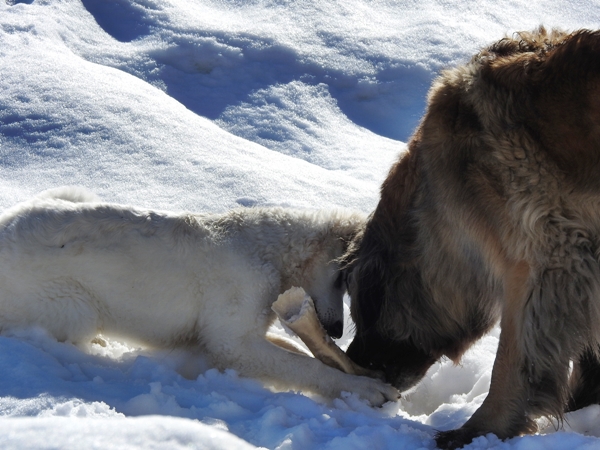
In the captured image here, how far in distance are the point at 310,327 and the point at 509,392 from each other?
92 centimetres

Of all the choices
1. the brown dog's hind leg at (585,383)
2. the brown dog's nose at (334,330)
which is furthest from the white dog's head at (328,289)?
the brown dog's hind leg at (585,383)

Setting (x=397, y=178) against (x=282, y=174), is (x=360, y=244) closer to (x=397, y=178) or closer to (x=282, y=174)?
(x=397, y=178)

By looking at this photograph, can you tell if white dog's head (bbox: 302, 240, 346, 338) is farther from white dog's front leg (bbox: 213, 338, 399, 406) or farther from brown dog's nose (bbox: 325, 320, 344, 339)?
white dog's front leg (bbox: 213, 338, 399, 406)

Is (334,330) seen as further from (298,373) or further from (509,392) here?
(509,392)

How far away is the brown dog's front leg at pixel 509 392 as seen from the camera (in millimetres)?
2680

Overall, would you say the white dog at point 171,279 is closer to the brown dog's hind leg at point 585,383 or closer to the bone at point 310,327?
the bone at point 310,327

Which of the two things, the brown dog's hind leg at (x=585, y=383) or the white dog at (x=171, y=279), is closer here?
the brown dog's hind leg at (x=585, y=383)

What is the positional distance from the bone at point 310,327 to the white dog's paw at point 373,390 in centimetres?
14

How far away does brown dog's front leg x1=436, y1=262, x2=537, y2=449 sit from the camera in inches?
105

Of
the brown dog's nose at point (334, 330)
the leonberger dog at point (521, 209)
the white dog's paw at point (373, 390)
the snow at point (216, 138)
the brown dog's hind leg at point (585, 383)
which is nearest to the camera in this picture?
the snow at point (216, 138)

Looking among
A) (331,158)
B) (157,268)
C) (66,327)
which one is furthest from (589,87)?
(331,158)

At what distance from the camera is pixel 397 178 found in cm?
325

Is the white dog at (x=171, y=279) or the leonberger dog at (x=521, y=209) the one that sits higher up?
the leonberger dog at (x=521, y=209)

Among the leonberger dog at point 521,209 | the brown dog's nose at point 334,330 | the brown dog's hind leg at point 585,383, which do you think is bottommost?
the brown dog's nose at point 334,330
